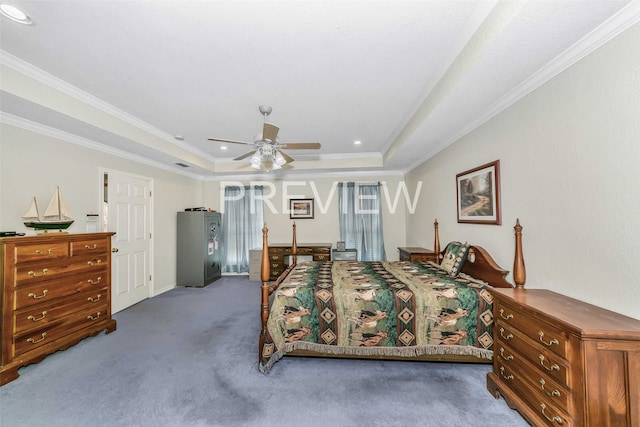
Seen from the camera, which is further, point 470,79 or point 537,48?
point 470,79

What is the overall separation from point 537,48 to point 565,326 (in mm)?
1772

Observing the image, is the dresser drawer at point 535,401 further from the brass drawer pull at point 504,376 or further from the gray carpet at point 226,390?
the gray carpet at point 226,390

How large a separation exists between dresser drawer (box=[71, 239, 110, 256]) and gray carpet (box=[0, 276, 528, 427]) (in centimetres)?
106

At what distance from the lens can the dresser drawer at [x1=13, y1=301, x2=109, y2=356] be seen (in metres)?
2.33

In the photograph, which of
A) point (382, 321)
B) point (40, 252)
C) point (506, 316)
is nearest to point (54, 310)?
point (40, 252)

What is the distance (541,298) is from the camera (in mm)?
1745

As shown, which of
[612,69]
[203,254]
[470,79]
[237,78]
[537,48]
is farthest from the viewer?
[203,254]

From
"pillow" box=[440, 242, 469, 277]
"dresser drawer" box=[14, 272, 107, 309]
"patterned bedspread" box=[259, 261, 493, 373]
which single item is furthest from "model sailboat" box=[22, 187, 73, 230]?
"pillow" box=[440, 242, 469, 277]

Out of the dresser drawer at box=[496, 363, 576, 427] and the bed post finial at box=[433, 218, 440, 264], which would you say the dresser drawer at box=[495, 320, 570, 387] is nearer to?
the dresser drawer at box=[496, 363, 576, 427]

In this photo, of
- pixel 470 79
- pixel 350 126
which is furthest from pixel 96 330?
pixel 470 79

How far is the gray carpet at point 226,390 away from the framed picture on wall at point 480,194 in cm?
159

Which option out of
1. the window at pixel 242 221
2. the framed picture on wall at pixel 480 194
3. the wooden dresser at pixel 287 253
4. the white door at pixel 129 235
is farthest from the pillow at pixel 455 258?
the white door at pixel 129 235

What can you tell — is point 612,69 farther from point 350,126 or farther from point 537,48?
point 350,126

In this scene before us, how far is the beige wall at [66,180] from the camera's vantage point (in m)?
2.61
